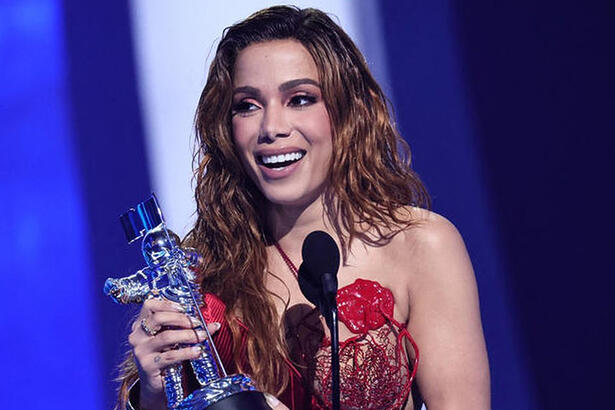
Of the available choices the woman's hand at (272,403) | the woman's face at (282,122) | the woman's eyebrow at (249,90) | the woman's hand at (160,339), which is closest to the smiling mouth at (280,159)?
the woman's face at (282,122)

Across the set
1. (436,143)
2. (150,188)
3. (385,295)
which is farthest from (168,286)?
(436,143)

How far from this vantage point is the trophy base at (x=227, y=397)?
39.4 inches

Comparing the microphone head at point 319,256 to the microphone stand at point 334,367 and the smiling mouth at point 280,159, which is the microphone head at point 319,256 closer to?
the microphone stand at point 334,367

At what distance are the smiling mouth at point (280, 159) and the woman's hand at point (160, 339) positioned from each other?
12.3 inches

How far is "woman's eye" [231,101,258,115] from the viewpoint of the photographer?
57.1 inches

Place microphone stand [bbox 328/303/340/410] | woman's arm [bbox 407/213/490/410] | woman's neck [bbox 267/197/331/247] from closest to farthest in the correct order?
microphone stand [bbox 328/303/340/410] < woman's arm [bbox 407/213/490/410] < woman's neck [bbox 267/197/331/247]

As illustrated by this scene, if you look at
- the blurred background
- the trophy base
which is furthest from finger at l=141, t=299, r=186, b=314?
the blurred background

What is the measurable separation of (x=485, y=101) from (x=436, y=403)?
0.68 m

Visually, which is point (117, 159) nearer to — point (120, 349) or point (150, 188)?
point (150, 188)

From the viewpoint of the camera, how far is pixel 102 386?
5.75 ft

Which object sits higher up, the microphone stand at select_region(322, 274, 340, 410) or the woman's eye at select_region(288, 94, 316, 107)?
the woman's eye at select_region(288, 94, 316, 107)

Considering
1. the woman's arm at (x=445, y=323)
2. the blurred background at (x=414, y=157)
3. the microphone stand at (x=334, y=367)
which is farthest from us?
the blurred background at (x=414, y=157)

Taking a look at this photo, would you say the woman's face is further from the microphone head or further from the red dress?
the microphone head

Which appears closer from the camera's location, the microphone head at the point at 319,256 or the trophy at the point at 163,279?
the microphone head at the point at 319,256
